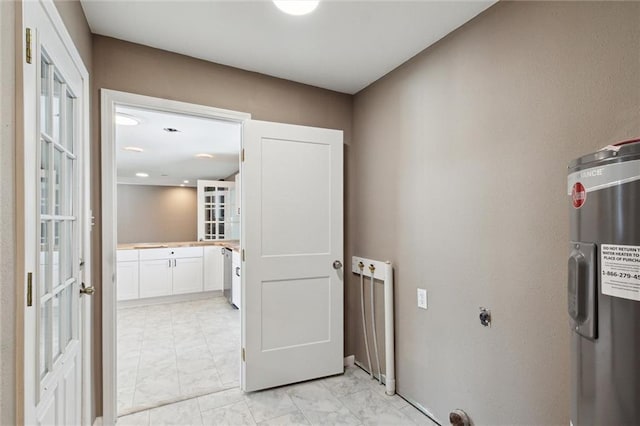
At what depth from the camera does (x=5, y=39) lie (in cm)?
81

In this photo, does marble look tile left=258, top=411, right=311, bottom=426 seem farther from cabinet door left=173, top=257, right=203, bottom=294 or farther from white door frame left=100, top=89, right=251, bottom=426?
cabinet door left=173, top=257, right=203, bottom=294

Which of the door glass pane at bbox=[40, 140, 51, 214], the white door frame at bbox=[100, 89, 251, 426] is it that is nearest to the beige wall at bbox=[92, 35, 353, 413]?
the white door frame at bbox=[100, 89, 251, 426]

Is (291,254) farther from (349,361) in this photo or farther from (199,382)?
(199,382)

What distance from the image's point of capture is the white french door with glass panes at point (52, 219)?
95cm

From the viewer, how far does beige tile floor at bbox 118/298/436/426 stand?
6.69ft

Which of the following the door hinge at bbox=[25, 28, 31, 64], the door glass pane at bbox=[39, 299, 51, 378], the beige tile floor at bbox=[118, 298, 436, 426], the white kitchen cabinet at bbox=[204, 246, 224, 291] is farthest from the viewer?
the white kitchen cabinet at bbox=[204, 246, 224, 291]

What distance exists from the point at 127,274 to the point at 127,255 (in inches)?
11.3

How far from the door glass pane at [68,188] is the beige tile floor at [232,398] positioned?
145 cm

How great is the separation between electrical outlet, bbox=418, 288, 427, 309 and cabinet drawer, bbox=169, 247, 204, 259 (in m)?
4.22

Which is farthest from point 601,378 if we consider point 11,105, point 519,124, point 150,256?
point 150,256

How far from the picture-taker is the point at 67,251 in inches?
57.4

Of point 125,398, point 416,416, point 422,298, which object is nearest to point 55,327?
point 125,398

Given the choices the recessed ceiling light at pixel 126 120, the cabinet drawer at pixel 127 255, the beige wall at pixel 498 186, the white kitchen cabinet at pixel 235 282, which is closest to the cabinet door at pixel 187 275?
the cabinet drawer at pixel 127 255

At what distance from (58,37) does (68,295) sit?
43.1 inches
